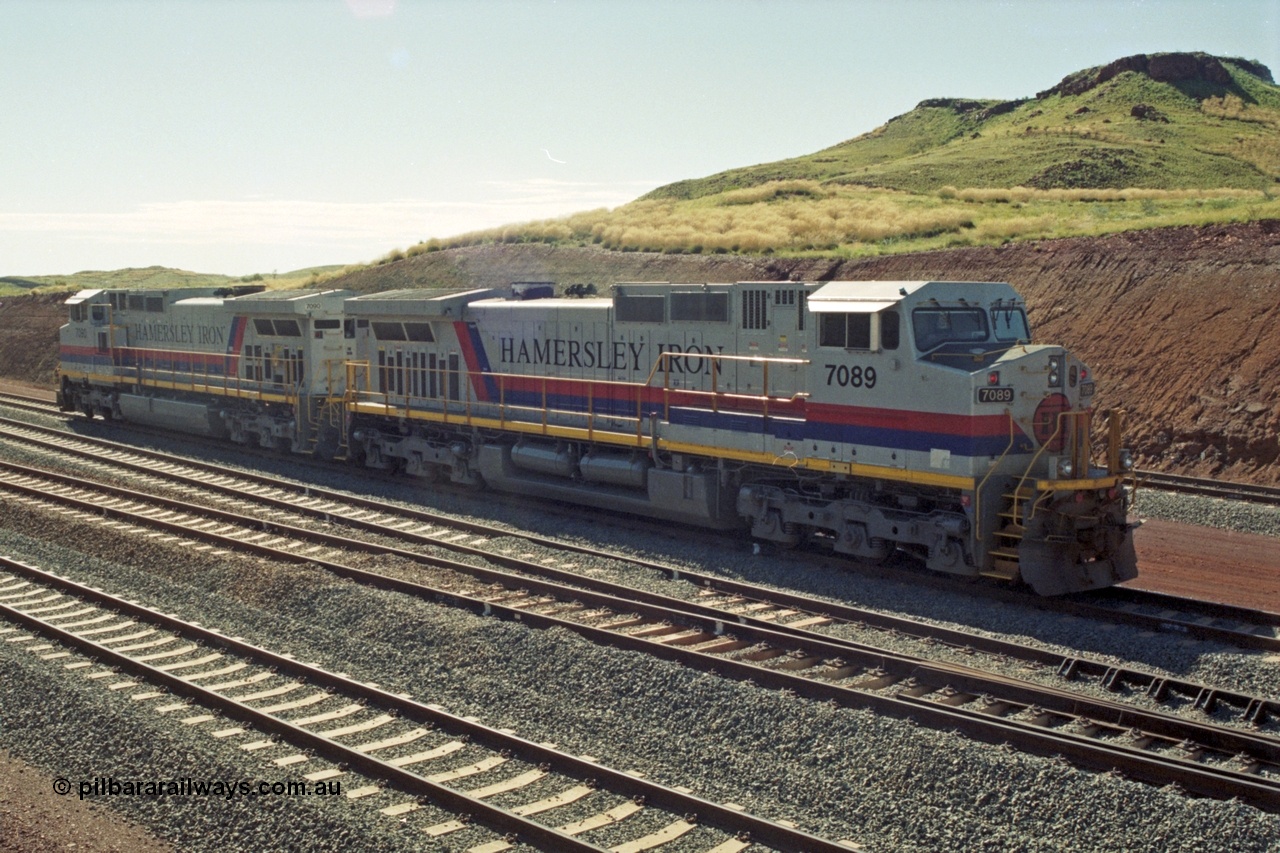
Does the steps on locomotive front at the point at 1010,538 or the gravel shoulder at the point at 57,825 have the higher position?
the steps on locomotive front at the point at 1010,538

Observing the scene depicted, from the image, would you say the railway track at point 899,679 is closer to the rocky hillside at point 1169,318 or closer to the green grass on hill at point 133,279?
the rocky hillside at point 1169,318

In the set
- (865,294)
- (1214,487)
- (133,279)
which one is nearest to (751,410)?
(865,294)

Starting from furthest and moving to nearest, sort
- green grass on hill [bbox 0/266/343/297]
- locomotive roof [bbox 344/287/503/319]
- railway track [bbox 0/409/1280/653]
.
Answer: green grass on hill [bbox 0/266/343/297] < locomotive roof [bbox 344/287/503/319] < railway track [bbox 0/409/1280/653]

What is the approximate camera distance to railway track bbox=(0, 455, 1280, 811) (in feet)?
26.2

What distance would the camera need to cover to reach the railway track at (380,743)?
738 cm

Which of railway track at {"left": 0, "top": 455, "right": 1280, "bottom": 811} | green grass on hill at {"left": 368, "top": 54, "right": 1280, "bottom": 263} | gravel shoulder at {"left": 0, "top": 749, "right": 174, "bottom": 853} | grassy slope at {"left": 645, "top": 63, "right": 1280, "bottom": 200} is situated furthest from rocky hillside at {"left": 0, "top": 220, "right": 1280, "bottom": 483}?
grassy slope at {"left": 645, "top": 63, "right": 1280, "bottom": 200}

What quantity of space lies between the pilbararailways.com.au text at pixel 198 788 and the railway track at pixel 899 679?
3.58 metres

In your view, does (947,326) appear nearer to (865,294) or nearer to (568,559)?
(865,294)

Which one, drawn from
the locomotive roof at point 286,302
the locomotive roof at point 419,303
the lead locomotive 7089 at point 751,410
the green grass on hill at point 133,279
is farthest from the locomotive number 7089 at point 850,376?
the green grass on hill at point 133,279

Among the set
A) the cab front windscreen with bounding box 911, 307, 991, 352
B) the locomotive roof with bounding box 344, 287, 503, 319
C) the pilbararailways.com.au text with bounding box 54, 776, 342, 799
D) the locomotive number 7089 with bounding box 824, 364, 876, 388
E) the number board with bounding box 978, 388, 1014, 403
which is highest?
the locomotive roof with bounding box 344, 287, 503, 319

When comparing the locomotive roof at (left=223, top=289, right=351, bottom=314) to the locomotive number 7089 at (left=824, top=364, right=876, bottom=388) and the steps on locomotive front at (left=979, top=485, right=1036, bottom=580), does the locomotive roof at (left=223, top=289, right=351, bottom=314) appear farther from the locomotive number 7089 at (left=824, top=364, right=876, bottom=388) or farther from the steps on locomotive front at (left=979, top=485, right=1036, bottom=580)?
the steps on locomotive front at (left=979, top=485, right=1036, bottom=580)

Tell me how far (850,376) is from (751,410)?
5.75ft

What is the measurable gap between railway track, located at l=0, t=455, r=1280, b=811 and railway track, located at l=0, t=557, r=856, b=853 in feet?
6.70

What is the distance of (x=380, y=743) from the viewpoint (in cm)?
890
